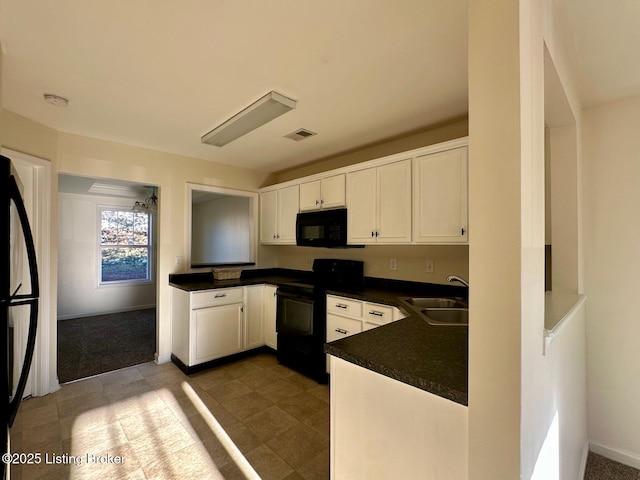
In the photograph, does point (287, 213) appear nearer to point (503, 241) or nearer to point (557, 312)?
point (557, 312)

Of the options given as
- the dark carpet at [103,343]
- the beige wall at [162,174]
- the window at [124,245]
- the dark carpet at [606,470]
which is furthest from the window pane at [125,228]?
the dark carpet at [606,470]

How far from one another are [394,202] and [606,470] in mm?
2309

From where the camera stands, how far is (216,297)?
3.22 metres

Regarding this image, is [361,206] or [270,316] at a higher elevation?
[361,206]

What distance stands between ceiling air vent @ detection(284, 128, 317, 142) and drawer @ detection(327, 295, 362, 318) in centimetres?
162

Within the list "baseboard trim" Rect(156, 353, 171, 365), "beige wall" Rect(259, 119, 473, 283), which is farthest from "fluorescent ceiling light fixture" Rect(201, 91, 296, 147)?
"baseboard trim" Rect(156, 353, 171, 365)

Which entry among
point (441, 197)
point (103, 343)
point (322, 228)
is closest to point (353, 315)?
point (322, 228)

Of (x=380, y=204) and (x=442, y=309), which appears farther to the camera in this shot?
(x=380, y=204)

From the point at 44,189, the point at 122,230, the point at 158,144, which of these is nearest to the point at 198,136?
the point at 158,144

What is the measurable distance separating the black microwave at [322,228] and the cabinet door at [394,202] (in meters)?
0.45

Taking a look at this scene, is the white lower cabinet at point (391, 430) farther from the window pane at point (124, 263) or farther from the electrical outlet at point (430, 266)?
the window pane at point (124, 263)

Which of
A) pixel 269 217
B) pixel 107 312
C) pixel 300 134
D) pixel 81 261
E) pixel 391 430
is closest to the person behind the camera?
pixel 391 430

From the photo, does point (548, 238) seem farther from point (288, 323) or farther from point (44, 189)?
point (44, 189)

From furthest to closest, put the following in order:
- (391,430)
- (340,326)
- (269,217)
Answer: (269,217)
(340,326)
(391,430)
